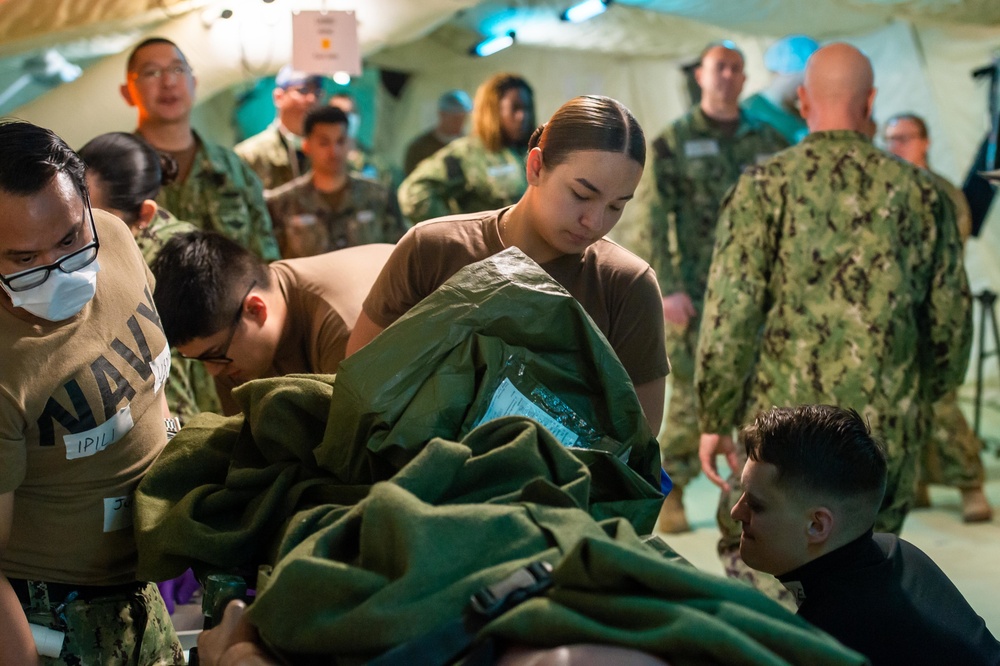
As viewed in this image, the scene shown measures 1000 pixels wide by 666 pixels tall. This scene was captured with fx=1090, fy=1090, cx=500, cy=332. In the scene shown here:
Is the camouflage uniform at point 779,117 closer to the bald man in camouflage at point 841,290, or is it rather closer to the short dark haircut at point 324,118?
the short dark haircut at point 324,118

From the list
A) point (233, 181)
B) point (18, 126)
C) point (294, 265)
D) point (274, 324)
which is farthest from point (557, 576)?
point (233, 181)

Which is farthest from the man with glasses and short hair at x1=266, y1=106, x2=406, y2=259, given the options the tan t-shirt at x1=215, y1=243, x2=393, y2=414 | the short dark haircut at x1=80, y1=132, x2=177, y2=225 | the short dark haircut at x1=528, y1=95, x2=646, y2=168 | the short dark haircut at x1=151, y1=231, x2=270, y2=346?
the short dark haircut at x1=528, y1=95, x2=646, y2=168

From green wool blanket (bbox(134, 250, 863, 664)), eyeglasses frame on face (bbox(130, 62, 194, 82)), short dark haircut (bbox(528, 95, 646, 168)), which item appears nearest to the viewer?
green wool blanket (bbox(134, 250, 863, 664))

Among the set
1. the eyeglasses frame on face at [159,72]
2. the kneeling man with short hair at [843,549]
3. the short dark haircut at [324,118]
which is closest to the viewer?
the kneeling man with short hair at [843,549]

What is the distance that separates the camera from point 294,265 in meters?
2.00

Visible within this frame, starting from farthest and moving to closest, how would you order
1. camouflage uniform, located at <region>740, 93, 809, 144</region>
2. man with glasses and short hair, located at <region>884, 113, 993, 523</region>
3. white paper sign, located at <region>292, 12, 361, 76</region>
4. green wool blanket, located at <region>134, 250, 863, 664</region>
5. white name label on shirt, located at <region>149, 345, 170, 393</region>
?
camouflage uniform, located at <region>740, 93, 809, 144</region>
man with glasses and short hair, located at <region>884, 113, 993, 523</region>
white paper sign, located at <region>292, 12, 361, 76</region>
white name label on shirt, located at <region>149, 345, 170, 393</region>
green wool blanket, located at <region>134, 250, 863, 664</region>

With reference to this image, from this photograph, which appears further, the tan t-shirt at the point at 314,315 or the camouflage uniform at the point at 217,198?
the camouflage uniform at the point at 217,198

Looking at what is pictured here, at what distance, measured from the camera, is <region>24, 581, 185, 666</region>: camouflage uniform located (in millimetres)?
1520

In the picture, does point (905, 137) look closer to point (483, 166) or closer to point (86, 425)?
point (483, 166)

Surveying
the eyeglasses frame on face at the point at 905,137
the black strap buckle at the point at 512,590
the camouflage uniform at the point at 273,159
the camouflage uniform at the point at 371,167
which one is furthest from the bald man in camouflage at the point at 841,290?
the camouflage uniform at the point at 371,167

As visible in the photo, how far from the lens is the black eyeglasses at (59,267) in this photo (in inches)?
51.8

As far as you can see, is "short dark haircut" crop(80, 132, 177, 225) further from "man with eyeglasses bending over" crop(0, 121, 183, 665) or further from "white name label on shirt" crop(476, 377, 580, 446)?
"white name label on shirt" crop(476, 377, 580, 446)

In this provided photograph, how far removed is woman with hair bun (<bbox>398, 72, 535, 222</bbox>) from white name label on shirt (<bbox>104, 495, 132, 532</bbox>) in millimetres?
3255

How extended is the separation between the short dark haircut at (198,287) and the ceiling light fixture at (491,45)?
4656 mm
